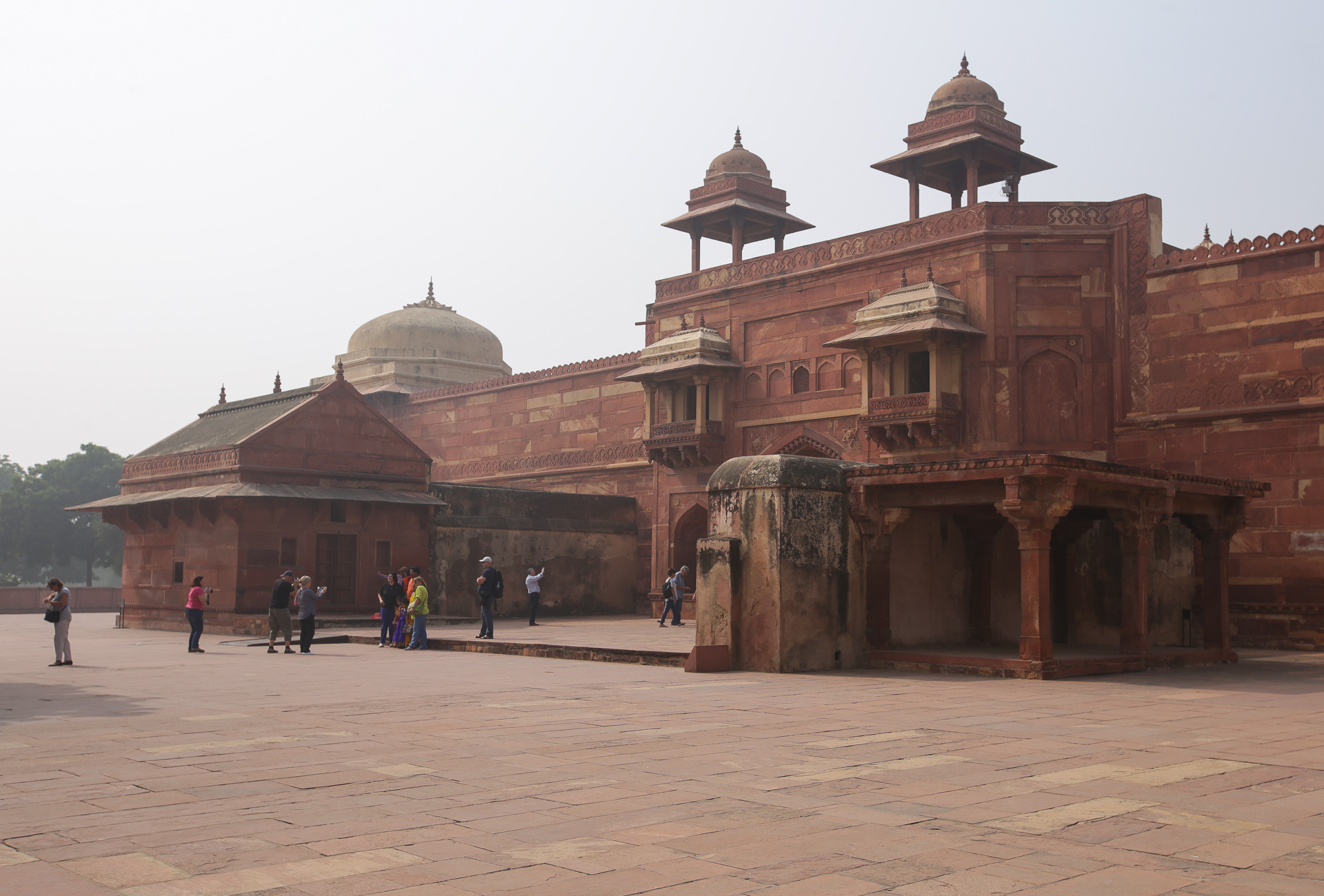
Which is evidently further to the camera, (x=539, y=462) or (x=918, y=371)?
(x=539, y=462)

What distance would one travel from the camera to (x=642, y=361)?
27547 mm

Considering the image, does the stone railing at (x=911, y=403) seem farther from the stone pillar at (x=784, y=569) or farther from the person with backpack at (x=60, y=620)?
the person with backpack at (x=60, y=620)

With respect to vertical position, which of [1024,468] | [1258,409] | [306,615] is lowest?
[306,615]

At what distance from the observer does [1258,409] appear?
18.3 meters

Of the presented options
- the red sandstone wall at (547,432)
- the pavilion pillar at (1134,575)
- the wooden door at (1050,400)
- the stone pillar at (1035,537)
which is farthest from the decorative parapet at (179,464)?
the pavilion pillar at (1134,575)

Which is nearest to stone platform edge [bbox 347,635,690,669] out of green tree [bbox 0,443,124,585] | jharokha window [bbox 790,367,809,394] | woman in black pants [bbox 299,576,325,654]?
woman in black pants [bbox 299,576,325,654]

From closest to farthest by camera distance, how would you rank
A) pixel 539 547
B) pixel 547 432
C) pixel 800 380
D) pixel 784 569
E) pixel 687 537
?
pixel 784 569 < pixel 800 380 < pixel 539 547 < pixel 687 537 < pixel 547 432

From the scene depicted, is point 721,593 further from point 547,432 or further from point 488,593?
point 547,432

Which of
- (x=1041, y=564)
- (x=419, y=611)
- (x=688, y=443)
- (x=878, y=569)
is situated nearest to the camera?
(x=1041, y=564)

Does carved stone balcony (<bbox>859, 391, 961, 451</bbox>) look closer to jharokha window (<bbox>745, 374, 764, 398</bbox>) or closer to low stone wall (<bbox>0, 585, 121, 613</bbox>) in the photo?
jharokha window (<bbox>745, 374, 764, 398</bbox>)

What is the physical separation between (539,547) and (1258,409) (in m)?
14.5

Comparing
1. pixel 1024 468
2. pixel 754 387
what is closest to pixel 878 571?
pixel 1024 468

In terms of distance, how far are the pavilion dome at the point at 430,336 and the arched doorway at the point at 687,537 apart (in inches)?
580

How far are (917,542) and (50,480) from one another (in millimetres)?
53048
